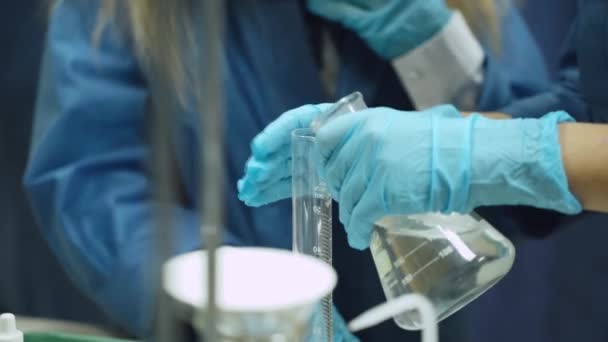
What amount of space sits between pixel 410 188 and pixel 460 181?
4cm

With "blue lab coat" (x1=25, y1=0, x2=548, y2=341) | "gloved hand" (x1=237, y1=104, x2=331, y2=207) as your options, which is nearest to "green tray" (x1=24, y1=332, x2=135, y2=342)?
"gloved hand" (x1=237, y1=104, x2=331, y2=207)

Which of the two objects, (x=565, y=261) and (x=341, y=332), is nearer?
(x=341, y=332)

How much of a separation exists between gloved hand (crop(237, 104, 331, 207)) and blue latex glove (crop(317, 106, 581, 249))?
52 millimetres

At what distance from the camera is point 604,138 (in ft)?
2.51

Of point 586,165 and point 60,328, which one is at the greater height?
point 586,165

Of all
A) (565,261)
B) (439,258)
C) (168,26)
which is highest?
(168,26)

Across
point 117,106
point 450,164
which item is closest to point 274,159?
point 450,164

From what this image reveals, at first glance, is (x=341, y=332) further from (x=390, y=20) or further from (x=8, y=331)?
(x=390, y=20)

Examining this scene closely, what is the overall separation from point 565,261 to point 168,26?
0.91m

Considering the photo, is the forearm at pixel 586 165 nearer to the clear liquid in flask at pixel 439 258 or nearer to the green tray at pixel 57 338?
the clear liquid in flask at pixel 439 258

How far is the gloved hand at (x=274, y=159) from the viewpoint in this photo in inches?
30.7

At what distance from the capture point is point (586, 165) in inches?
29.0

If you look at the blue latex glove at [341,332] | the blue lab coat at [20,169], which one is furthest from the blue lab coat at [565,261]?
the blue lab coat at [20,169]

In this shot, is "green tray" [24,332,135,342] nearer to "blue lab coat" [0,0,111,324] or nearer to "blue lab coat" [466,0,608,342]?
"blue lab coat" [466,0,608,342]
